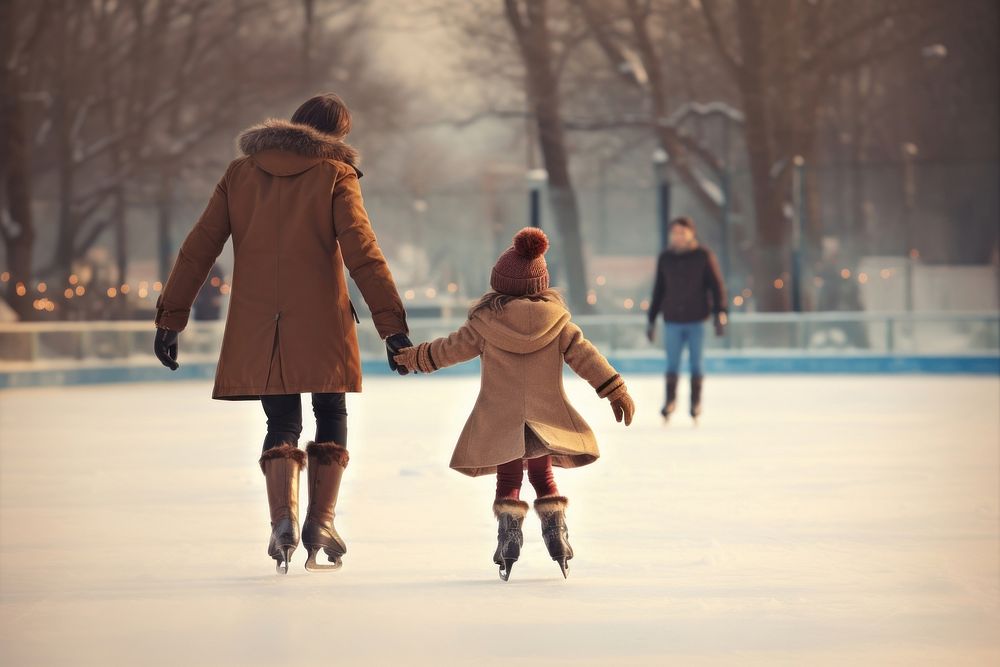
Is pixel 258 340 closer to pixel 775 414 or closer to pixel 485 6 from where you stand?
pixel 775 414

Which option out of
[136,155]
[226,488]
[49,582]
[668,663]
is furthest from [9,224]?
[668,663]

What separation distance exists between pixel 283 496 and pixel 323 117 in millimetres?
1339

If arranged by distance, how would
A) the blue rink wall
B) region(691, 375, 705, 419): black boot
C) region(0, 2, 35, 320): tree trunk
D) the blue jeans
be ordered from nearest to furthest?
the blue jeans < region(691, 375, 705, 419): black boot < the blue rink wall < region(0, 2, 35, 320): tree trunk

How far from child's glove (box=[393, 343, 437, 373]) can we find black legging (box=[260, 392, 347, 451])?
1.22ft

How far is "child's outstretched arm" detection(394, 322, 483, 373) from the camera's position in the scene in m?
5.81

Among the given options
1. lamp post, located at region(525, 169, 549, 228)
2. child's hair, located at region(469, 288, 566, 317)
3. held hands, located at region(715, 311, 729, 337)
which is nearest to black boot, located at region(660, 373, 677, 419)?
held hands, located at region(715, 311, 729, 337)

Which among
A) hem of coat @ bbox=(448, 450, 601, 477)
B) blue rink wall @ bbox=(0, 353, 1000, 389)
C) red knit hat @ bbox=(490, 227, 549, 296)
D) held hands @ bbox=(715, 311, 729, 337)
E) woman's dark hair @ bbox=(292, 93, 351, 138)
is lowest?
blue rink wall @ bbox=(0, 353, 1000, 389)

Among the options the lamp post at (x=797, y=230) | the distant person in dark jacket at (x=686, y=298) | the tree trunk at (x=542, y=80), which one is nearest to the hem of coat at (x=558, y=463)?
the distant person in dark jacket at (x=686, y=298)

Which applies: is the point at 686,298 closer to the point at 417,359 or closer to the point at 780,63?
the point at 417,359

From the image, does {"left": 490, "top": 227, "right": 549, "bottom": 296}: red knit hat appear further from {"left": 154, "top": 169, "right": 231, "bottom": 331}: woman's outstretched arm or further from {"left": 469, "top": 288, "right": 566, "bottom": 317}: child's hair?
{"left": 154, "top": 169, "right": 231, "bottom": 331}: woman's outstretched arm

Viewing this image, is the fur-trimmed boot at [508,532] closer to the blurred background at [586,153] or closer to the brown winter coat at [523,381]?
the brown winter coat at [523,381]

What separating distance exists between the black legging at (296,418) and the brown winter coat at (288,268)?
148 mm

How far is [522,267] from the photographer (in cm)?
595

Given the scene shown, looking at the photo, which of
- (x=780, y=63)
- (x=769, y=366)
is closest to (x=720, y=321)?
(x=769, y=366)
